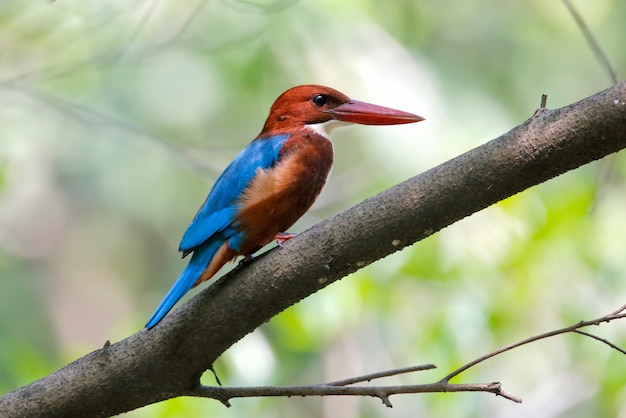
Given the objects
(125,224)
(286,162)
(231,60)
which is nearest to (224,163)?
(231,60)

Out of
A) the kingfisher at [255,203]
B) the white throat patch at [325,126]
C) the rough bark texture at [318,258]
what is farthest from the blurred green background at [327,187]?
the rough bark texture at [318,258]

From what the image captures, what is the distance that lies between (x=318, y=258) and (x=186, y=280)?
0.57 metres

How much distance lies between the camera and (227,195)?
2518 mm

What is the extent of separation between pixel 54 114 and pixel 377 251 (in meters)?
4.57

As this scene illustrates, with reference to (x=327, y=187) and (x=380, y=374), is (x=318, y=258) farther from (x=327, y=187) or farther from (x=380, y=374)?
(x=327, y=187)

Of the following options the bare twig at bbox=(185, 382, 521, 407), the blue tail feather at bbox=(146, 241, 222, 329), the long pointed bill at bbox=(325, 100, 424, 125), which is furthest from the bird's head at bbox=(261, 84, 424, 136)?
the bare twig at bbox=(185, 382, 521, 407)

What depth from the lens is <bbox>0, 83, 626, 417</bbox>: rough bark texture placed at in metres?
1.72

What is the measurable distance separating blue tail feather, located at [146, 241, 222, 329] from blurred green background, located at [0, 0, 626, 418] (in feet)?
3.28

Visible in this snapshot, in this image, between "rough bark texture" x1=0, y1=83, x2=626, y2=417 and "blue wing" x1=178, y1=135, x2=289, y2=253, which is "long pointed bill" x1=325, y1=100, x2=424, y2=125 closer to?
"blue wing" x1=178, y1=135, x2=289, y2=253

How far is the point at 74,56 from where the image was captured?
463 centimetres

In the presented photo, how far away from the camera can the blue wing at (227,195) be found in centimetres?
245

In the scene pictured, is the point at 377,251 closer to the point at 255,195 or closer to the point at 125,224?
the point at 255,195


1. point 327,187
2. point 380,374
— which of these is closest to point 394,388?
point 380,374

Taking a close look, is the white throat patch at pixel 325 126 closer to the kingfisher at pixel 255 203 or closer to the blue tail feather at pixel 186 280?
the kingfisher at pixel 255 203
